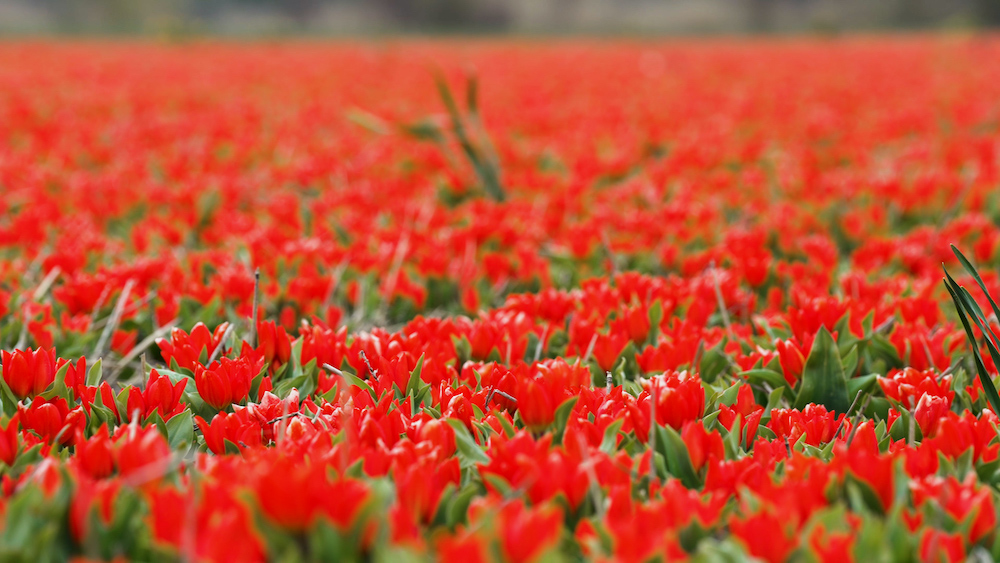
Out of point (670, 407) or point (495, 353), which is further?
point (495, 353)

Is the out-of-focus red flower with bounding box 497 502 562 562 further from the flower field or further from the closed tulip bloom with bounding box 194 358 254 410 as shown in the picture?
the closed tulip bloom with bounding box 194 358 254 410

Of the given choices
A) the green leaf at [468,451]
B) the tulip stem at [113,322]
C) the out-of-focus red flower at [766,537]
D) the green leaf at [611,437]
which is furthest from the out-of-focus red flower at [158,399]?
the out-of-focus red flower at [766,537]

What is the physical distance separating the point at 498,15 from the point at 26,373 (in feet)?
160

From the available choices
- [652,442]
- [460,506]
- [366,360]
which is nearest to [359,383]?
[366,360]

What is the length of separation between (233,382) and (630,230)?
2200 mm

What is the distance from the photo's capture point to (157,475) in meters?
1.15

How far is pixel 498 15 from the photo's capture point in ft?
158

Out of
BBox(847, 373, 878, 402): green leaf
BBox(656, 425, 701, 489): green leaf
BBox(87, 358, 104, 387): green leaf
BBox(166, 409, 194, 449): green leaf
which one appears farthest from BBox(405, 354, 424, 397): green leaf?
BBox(847, 373, 878, 402): green leaf

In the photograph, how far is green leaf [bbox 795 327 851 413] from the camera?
1.82 m

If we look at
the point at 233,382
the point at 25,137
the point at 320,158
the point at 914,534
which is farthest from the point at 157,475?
the point at 25,137

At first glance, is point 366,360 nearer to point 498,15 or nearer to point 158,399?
point 158,399

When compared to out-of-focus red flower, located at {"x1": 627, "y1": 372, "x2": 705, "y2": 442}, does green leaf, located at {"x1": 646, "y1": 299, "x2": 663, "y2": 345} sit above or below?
below

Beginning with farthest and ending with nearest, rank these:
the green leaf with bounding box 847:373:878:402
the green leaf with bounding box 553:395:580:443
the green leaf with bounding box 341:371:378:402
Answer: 1. the green leaf with bounding box 847:373:878:402
2. the green leaf with bounding box 341:371:378:402
3. the green leaf with bounding box 553:395:580:443

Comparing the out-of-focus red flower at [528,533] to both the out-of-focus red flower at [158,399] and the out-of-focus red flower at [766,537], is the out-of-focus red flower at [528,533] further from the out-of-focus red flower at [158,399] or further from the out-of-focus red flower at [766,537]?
the out-of-focus red flower at [158,399]
